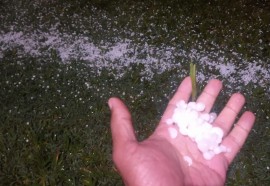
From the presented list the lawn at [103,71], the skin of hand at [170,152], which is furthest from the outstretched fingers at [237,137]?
the lawn at [103,71]

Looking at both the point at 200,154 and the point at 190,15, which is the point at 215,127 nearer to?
the point at 200,154

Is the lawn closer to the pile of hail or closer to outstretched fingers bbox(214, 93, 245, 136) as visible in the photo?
outstretched fingers bbox(214, 93, 245, 136)

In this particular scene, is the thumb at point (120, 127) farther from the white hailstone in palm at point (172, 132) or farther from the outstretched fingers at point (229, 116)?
Answer: the outstretched fingers at point (229, 116)

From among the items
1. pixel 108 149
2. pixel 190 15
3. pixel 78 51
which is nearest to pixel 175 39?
pixel 190 15

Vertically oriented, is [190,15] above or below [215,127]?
below

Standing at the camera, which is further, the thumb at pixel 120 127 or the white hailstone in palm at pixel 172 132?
the white hailstone in palm at pixel 172 132

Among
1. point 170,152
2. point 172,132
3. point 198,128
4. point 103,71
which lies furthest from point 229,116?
point 103,71
